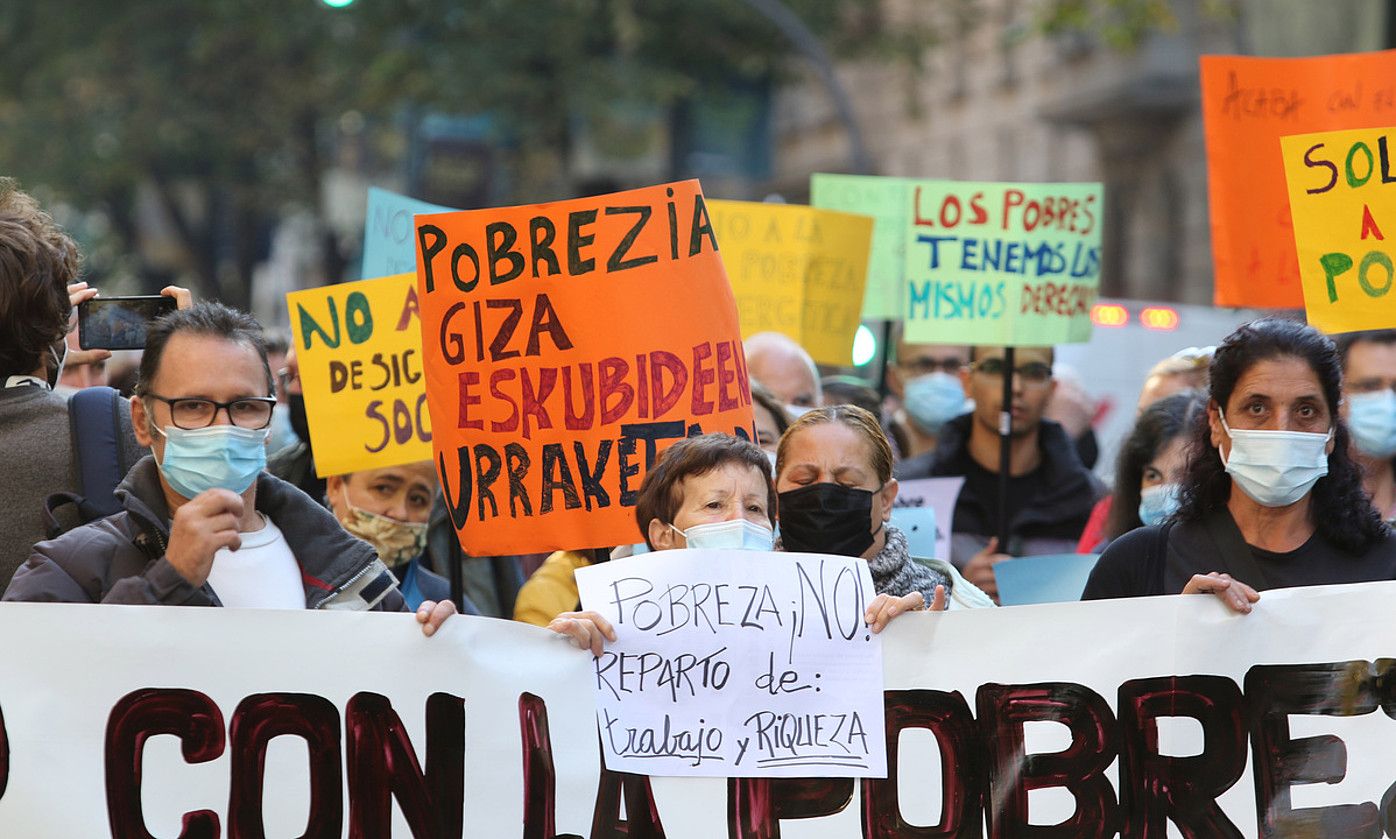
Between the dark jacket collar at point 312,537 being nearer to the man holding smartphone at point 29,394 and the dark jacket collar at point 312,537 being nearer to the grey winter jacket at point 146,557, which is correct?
the grey winter jacket at point 146,557

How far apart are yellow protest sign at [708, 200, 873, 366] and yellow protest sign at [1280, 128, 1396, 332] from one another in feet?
8.87

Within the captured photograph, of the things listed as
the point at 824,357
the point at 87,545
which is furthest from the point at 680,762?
the point at 824,357

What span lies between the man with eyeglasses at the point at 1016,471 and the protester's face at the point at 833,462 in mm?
1931

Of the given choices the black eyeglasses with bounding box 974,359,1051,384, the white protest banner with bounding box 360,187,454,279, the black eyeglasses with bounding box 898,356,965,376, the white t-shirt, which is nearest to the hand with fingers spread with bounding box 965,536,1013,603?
the black eyeglasses with bounding box 974,359,1051,384

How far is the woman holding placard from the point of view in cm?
396

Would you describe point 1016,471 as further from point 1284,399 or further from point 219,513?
point 219,513

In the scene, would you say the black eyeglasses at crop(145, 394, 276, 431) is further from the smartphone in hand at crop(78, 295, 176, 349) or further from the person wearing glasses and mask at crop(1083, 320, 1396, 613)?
the person wearing glasses and mask at crop(1083, 320, 1396, 613)

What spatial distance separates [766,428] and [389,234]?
1.53 meters

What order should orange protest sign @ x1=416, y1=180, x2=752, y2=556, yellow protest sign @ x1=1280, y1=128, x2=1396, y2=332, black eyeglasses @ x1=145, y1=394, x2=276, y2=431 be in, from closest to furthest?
black eyeglasses @ x1=145, y1=394, x2=276, y2=431 → orange protest sign @ x1=416, y1=180, x2=752, y2=556 → yellow protest sign @ x1=1280, y1=128, x2=1396, y2=332

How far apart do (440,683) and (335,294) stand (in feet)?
6.37

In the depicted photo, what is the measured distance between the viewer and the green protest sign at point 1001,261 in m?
6.75

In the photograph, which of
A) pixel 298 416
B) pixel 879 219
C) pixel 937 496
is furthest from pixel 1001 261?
pixel 298 416

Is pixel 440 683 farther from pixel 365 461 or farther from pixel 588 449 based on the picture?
pixel 365 461

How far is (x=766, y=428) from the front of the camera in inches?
204
